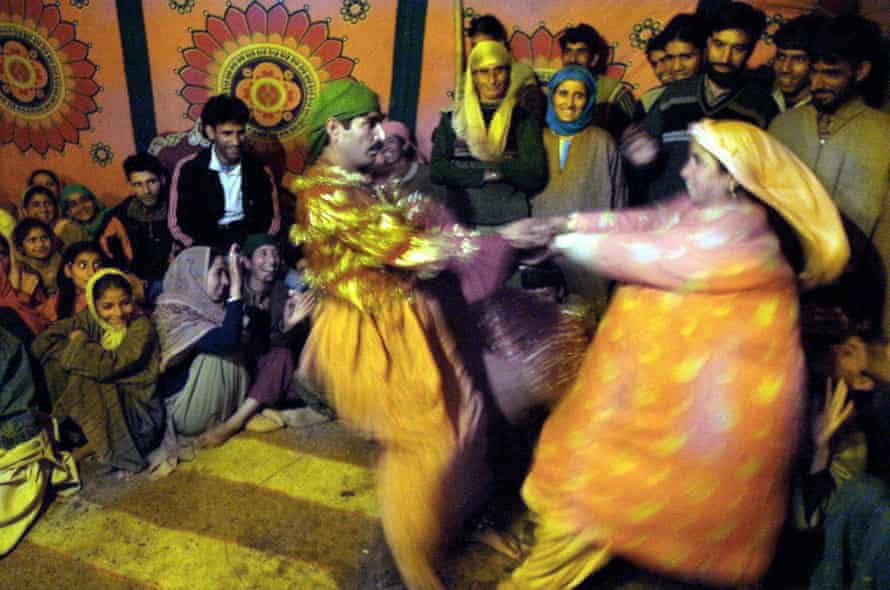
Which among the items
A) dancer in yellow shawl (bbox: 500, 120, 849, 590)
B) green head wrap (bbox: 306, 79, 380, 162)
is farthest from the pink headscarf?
dancer in yellow shawl (bbox: 500, 120, 849, 590)

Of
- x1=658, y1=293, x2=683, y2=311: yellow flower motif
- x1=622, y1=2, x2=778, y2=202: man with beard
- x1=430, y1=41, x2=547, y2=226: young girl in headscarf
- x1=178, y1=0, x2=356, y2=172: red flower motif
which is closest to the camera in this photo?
x1=658, y1=293, x2=683, y2=311: yellow flower motif

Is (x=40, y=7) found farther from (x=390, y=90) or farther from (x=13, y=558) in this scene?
(x=13, y=558)

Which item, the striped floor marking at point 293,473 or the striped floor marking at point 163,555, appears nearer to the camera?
the striped floor marking at point 163,555

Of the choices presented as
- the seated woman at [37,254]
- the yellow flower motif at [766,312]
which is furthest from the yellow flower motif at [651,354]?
the seated woman at [37,254]

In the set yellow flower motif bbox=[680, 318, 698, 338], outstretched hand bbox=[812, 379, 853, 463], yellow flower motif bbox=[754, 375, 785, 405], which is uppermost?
yellow flower motif bbox=[680, 318, 698, 338]

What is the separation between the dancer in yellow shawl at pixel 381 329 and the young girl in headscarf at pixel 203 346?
1307mm

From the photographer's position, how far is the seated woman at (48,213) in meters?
3.80

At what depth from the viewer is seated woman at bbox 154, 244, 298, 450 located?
300 cm

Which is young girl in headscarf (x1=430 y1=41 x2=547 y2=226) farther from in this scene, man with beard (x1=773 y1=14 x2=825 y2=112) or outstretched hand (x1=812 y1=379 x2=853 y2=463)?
outstretched hand (x1=812 y1=379 x2=853 y2=463)

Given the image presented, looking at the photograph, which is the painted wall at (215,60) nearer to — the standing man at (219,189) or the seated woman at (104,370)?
the standing man at (219,189)

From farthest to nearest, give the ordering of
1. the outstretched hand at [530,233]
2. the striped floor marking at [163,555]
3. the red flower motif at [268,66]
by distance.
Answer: the red flower motif at [268,66] < the striped floor marking at [163,555] < the outstretched hand at [530,233]

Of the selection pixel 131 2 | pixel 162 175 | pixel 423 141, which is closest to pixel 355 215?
pixel 423 141

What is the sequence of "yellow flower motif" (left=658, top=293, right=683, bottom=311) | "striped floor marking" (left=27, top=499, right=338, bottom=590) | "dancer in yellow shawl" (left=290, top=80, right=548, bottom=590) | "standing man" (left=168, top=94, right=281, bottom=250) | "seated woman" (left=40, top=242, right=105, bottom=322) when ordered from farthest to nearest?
"standing man" (left=168, top=94, right=281, bottom=250)
"seated woman" (left=40, top=242, right=105, bottom=322)
"striped floor marking" (left=27, top=499, right=338, bottom=590)
"dancer in yellow shawl" (left=290, top=80, right=548, bottom=590)
"yellow flower motif" (left=658, top=293, right=683, bottom=311)

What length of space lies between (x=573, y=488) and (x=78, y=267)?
111 inches
